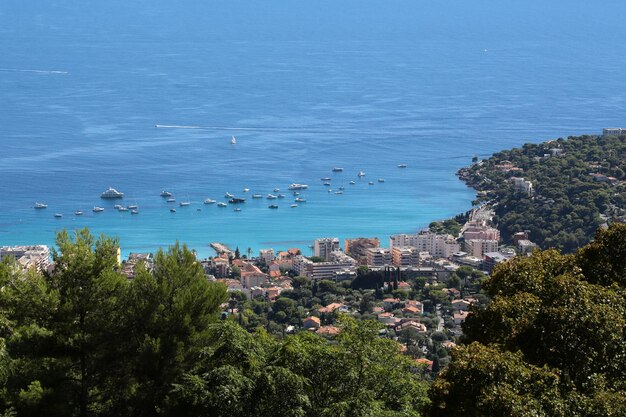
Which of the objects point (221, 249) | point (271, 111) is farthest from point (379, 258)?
point (271, 111)

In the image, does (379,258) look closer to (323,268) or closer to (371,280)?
(323,268)

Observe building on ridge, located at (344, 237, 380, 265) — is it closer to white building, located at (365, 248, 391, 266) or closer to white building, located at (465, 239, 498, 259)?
white building, located at (365, 248, 391, 266)

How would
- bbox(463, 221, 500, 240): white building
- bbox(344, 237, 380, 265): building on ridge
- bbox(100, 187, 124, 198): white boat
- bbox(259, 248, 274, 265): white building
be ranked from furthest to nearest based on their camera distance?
bbox(100, 187, 124, 198): white boat
bbox(463, 221, 500, 240): white building
bbox(344, 237, 380, 265): building on ridge
bbox(259, 248, 274, 265): white building

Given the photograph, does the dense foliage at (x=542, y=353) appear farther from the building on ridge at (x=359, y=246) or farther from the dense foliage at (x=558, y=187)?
the building on ridge at (x=359, y=246)

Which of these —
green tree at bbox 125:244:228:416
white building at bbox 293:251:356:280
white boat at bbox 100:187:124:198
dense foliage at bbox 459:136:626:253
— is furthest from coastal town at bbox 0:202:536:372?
green tree at bbox 125:244:228:416

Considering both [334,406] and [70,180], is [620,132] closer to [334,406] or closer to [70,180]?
[70,180]

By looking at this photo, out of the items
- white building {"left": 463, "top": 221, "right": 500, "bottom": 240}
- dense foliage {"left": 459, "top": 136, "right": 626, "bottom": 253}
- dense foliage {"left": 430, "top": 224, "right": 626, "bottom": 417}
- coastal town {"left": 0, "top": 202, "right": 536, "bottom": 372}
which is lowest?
dense foliage {"left": 430, "top": 224, "right": 626, "bottom": 417}

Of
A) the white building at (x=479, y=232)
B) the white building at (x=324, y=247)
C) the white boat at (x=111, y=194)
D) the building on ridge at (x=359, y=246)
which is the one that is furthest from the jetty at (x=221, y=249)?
the white building at (x=479, y=232)
